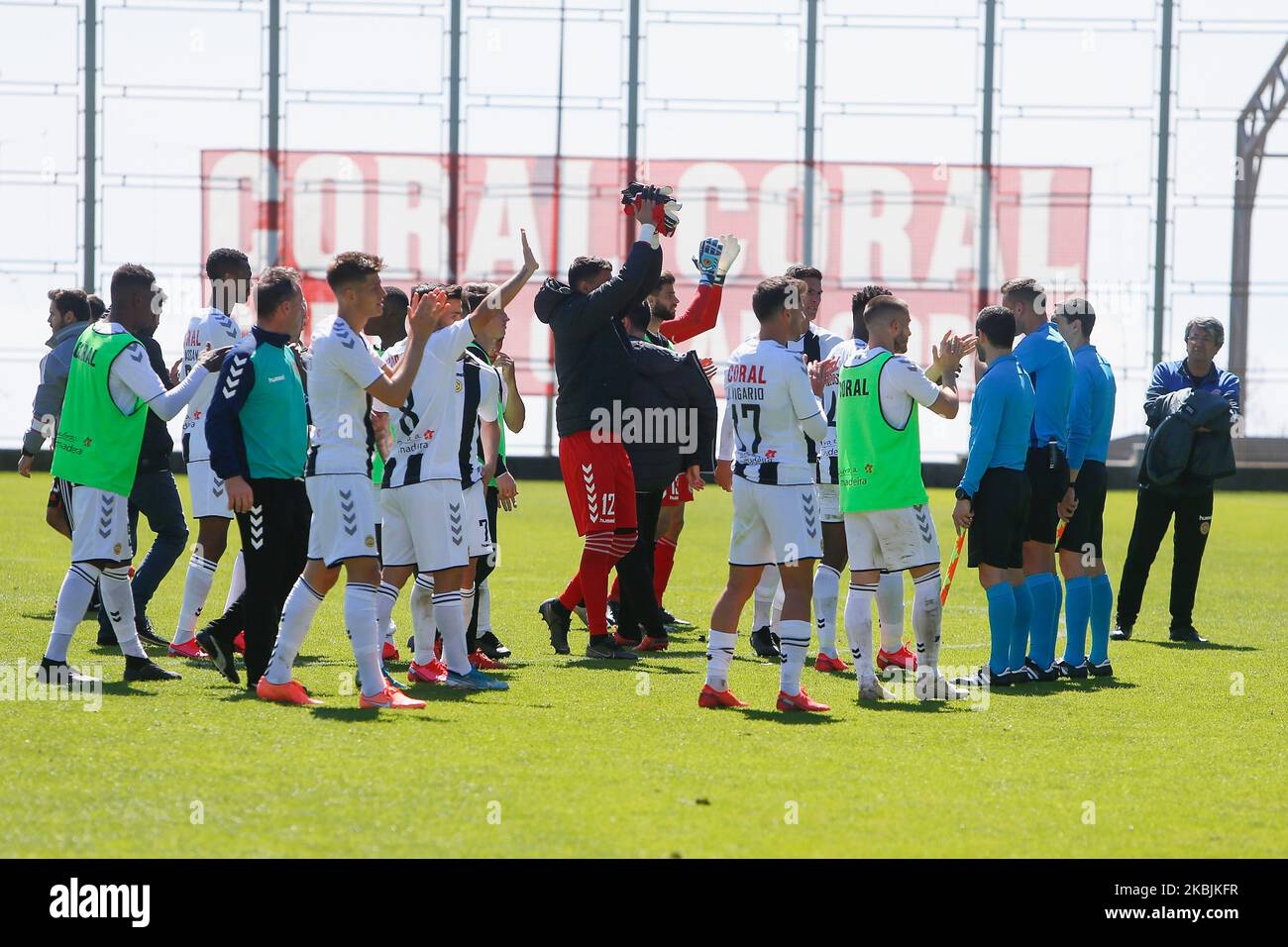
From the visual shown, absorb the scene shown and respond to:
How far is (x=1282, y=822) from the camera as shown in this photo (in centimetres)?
452

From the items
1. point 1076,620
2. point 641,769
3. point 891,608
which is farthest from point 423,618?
point 1076,620

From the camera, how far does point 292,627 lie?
616 cm

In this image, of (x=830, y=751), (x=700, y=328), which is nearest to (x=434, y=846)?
(x=830, y=751)

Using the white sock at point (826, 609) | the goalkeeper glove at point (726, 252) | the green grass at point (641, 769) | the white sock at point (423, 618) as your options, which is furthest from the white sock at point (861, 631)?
the goalkeeper glove at point (726, 252)

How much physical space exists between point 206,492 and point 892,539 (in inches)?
132

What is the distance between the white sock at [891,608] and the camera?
23.0 ft

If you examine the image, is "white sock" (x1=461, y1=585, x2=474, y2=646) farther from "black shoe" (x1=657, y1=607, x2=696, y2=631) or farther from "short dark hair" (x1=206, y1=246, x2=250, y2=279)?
"black shoe" (x1=657, y1=607, x2=696, y2=631)

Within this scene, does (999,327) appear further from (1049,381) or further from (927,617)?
(927,617)

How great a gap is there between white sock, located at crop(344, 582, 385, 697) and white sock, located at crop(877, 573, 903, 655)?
7.43ft

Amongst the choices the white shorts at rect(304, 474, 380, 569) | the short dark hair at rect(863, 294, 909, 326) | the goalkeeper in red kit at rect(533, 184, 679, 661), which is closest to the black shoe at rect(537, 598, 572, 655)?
the goalkeeper in red kit at rect(533, 184, 679, 661)

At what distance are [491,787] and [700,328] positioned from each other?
14.7 ft

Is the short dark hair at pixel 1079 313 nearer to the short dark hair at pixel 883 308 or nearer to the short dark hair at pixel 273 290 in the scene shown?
the short dark hair at pixel 883 308

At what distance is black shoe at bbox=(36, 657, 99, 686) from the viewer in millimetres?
6535
